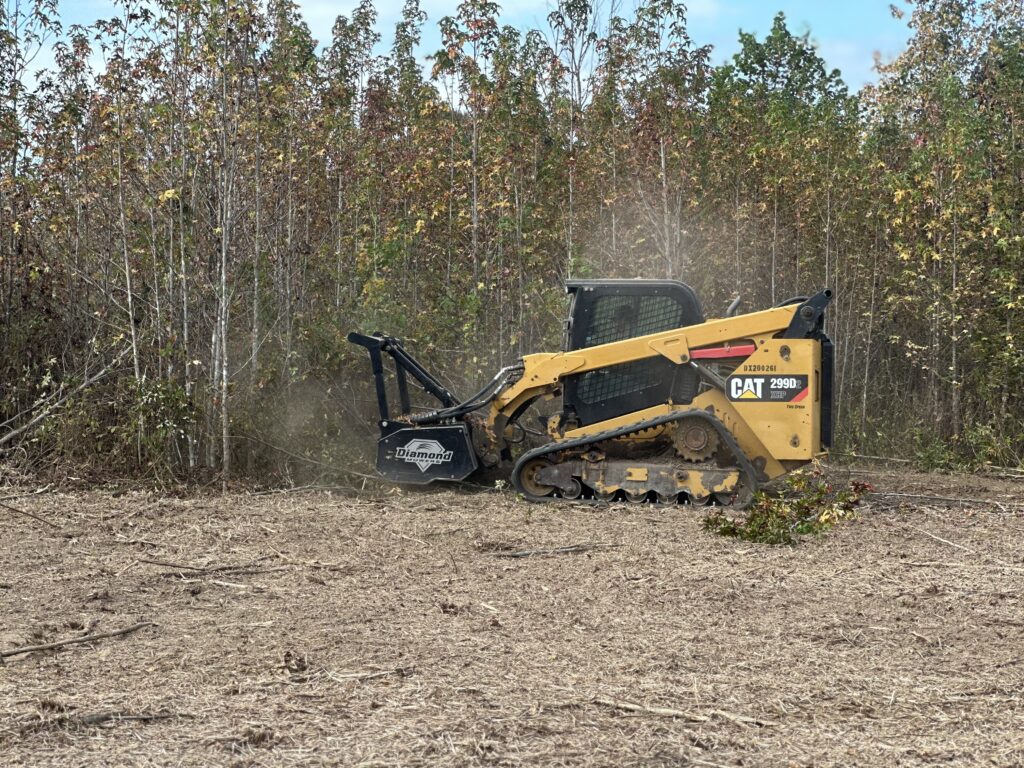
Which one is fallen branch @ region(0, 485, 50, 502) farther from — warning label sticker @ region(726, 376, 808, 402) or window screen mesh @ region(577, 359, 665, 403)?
warning label sticker @ region(726, 376, 808, 402)

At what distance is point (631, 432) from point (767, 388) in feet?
3.78

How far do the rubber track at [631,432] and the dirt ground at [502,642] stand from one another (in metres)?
0.83

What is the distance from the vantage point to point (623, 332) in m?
10.3

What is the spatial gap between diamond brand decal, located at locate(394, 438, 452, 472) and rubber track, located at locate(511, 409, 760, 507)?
0.64 m

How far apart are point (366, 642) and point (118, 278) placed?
7067 millimetres

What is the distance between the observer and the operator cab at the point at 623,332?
397 inches

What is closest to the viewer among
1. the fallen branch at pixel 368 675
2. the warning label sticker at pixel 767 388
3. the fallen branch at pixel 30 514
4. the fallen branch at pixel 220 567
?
the fallen branch at pixel 368 675

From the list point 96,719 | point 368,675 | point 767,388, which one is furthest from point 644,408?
point 96,719

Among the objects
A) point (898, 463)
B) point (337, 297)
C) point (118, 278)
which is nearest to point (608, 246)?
point (337, 297)

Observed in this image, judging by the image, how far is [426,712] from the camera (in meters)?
4.52

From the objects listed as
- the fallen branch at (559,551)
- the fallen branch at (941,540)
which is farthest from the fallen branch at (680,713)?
the fallen branch at (941,540)

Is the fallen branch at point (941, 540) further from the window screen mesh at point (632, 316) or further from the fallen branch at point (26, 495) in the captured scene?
the fallen branch at point (26, 495)

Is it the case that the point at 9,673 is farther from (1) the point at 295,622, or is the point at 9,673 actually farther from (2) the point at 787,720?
(2) the point at 787,720

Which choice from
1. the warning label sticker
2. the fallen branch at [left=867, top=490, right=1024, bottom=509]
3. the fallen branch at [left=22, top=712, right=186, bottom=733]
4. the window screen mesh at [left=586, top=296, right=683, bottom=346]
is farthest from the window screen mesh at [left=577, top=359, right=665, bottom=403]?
the fallen branch at [left=22, top=712, right=186, bottom=733]
